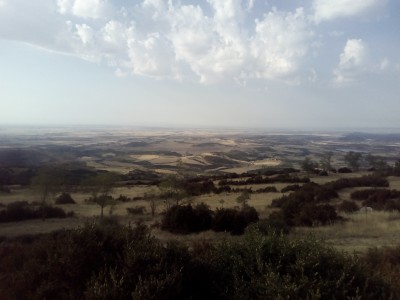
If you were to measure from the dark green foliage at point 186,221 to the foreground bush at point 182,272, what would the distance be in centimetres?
1107

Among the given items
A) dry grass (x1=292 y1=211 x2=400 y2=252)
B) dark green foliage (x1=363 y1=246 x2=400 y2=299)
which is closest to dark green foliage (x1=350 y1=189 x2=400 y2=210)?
dry grass (x1=292 y1=211 x2=400 y2=252)

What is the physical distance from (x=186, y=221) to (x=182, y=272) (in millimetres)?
12309

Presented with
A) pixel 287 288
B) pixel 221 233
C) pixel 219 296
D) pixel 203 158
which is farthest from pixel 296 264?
pixel 203 158

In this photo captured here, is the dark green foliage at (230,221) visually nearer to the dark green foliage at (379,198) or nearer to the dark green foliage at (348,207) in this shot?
the dark green foliage at (348,207)

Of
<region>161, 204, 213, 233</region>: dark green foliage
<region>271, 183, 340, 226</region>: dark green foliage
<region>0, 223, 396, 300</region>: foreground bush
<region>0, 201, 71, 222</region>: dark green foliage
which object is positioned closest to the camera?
<region>0, 223, 396, 300</region>: foreground bush

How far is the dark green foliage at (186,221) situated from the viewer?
18914 mm

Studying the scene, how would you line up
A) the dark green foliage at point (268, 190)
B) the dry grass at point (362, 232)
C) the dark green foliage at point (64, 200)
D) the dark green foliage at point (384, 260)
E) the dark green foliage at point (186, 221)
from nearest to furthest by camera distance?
1. the dark green foliage at point (384, 260)
2. the dry grass at point (362, 232)
3. the dark green foliage at point (186, 221)
4. the dark green foliage at point (64, 200)
5. the dark green foliage at point (268, 190)

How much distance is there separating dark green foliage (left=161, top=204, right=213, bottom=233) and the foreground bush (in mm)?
11072

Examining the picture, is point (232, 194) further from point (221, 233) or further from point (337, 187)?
point (221, 233)

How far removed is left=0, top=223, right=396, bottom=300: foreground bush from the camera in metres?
6.13

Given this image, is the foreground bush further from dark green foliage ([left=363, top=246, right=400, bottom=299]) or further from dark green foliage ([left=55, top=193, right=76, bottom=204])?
dark green foliage ([left=55, top=193, right=76, bottom=204])

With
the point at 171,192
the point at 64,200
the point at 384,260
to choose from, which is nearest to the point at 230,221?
the point at 384,260

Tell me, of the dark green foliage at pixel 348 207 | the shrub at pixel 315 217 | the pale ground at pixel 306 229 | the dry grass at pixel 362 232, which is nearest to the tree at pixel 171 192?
the pale ground at pixel 306 229

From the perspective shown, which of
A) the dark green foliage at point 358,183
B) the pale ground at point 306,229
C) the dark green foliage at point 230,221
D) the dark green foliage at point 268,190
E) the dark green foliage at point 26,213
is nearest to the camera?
the pale ground at point 306,229
